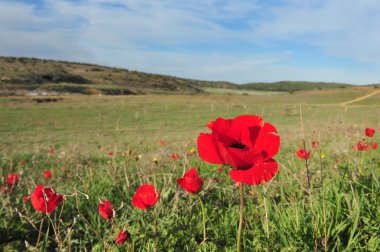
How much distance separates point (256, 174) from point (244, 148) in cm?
17

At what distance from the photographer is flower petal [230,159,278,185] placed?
0.98 m

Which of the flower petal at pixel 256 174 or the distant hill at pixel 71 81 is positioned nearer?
the flower petal at pixel 256 174

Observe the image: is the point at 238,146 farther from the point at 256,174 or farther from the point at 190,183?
the point at 190,183

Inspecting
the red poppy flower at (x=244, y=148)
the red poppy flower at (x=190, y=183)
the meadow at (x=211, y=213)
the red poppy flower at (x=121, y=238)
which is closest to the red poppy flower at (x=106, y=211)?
the meadow at (x=211, y=213)

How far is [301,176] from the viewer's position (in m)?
2.66

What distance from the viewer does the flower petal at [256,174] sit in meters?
0.98

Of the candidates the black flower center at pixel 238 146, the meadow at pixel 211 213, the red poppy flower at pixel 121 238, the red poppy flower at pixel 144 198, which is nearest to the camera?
the black flower center at pixel 238 146

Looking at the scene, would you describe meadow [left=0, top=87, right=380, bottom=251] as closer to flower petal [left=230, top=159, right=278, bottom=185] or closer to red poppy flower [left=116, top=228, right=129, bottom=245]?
red poppy flower [left=116, top=228, right=129, bottom=245]

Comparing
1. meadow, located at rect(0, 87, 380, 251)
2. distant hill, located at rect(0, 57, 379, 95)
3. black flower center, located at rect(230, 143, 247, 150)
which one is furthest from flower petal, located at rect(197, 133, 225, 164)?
distant hill, located at rect(0, 57, 379, 95)

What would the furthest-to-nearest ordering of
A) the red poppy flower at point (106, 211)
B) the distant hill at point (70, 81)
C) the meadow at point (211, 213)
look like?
the distant hill at point (70, 81)
the meadow at point (211, 213)
the red poppy flower at point (106, 211)

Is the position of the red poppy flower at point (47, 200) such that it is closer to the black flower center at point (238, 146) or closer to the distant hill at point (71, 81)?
the black flower center at point (238, 146)

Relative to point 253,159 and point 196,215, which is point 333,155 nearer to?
point 196,215

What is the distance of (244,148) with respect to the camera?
114 cm

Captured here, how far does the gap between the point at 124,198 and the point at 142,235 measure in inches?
34.3
